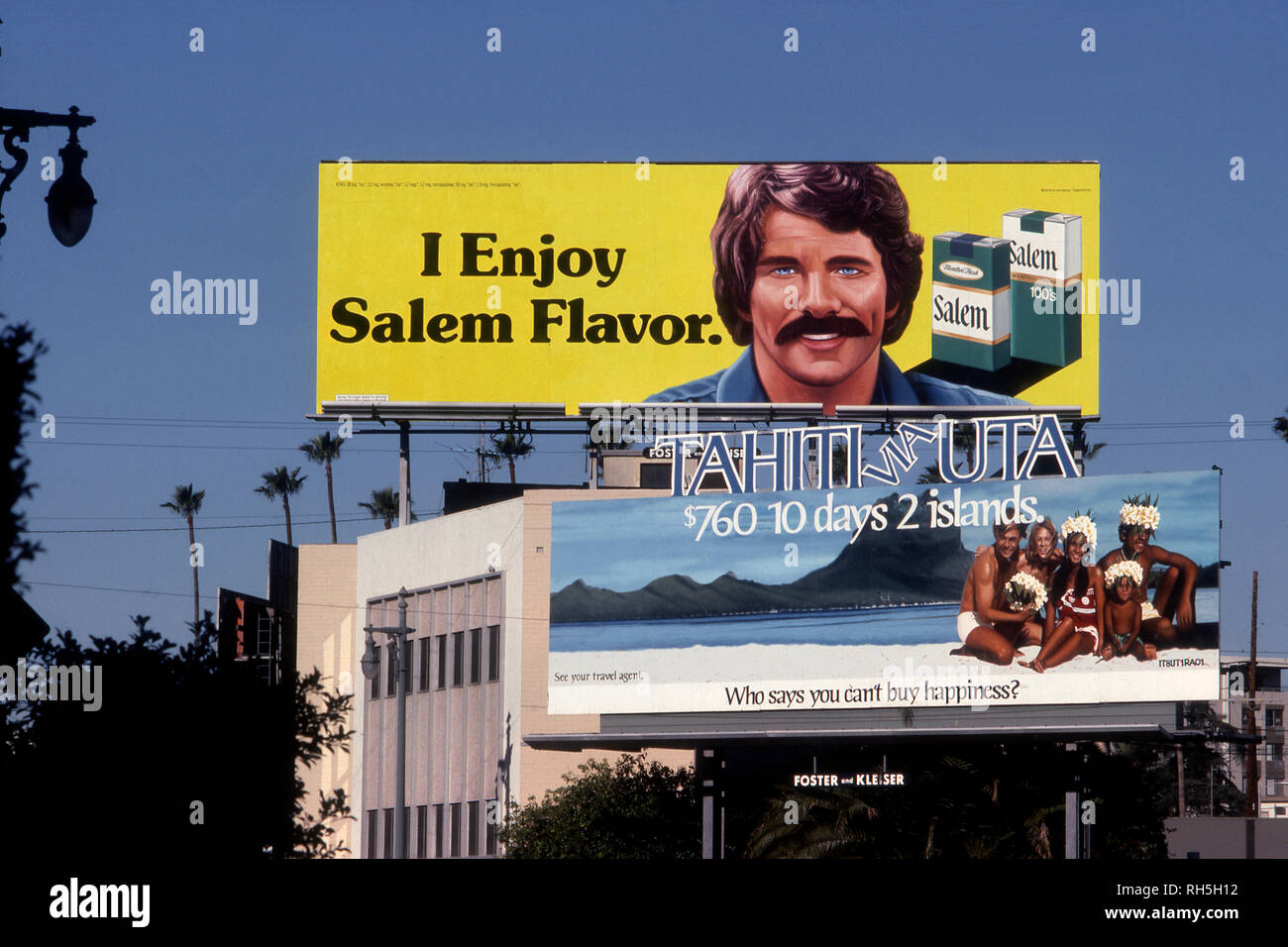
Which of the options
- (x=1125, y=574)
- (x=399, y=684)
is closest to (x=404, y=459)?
(x=399, y=684)

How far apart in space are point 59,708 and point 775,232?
3316 centimetres

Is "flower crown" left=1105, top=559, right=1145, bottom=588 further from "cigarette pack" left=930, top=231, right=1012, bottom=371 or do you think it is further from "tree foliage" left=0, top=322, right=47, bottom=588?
"tree foliage" left=0, top=322, right=47, bottom=588

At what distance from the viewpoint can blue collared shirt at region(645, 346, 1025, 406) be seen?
46.0m

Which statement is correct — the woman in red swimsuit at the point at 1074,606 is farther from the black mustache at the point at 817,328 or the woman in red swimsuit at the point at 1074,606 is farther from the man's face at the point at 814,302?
the black mustache at the point at 817,328

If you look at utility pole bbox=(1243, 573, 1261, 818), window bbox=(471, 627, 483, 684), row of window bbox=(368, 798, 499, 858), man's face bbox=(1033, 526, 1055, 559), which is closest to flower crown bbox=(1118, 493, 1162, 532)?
man's face bbox=(1033, 526, 1055, 559)

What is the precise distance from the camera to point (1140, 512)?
114ft


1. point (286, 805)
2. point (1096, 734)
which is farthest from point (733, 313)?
point (286, 805)

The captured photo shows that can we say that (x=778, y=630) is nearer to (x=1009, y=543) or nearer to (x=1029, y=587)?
(x=1009, y=543)

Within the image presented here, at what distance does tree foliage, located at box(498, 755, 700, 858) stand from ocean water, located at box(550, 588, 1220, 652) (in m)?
5.78

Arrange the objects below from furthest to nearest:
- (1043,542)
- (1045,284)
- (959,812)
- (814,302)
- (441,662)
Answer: (441,662) → (814,302) → (1045,284) → (959,812) → (1043,542)

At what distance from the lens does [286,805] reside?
16281mm

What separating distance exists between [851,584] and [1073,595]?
4450 millimetres

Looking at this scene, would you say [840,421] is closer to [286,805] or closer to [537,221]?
[537,221]

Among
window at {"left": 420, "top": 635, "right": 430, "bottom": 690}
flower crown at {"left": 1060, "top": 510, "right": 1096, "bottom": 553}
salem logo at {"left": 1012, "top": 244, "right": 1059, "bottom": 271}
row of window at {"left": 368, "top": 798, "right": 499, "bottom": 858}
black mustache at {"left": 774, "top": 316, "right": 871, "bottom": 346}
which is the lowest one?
row of window at {"left": 368, "top": 798, "right": 499, "bottom": 858}
